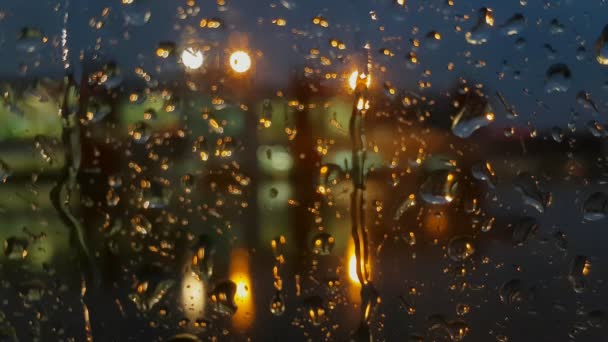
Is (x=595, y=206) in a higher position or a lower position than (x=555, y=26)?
lower

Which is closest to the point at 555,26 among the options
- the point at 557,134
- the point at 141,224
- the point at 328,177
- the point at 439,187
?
the point at 557,134

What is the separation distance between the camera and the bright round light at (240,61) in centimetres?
280

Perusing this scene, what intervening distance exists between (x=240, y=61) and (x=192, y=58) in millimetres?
169

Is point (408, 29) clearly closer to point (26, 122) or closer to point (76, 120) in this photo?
point (76, 120)

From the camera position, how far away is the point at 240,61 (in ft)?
9.26

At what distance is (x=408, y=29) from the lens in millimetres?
2785

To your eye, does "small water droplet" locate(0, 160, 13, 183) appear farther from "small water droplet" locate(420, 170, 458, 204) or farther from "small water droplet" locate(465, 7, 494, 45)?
"small water droplet" locate(465, 7, 494, 45)

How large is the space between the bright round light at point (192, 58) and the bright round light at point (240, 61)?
112 millimetres

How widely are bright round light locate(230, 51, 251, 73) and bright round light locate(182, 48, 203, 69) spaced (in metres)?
0.11

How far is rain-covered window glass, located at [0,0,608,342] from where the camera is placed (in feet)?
9.00

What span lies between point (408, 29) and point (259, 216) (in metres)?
0.84

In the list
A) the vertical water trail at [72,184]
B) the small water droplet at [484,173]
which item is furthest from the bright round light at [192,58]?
the small water droplet at [484,173]

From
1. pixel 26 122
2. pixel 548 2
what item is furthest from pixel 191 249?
pixel 548 2

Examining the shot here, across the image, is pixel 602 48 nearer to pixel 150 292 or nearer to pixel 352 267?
pixel 352 267
